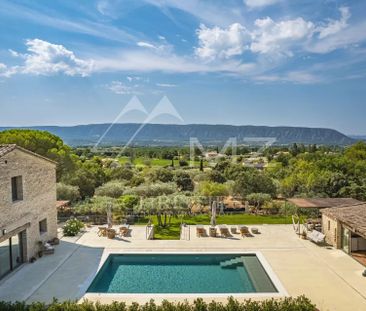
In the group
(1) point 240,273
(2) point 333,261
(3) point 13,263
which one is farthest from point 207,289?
(3) point 13,263

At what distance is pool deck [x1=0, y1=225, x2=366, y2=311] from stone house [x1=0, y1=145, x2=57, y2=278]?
81cm

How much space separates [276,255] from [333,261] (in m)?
2.46

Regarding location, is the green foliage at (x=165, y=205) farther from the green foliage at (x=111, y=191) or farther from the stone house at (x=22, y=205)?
the green foliage at (x=111, y=191)

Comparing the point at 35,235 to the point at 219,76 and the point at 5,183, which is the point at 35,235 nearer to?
the point at 5,183

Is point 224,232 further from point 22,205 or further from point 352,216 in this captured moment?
point 22,205

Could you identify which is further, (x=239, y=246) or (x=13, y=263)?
(x=239, y=246)

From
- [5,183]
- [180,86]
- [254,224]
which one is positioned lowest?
[254,224]

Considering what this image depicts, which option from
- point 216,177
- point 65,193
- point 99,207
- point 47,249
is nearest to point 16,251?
point 47,249

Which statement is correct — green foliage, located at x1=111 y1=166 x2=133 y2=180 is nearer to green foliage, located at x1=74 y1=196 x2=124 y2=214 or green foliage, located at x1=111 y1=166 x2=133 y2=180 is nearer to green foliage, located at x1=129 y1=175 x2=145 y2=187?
green foliage, located at x1=129 y1=175 x2=145 y2=187

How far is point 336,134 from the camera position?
189 m

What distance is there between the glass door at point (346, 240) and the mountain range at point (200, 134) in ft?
338

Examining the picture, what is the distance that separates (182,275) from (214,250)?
282 centimetres

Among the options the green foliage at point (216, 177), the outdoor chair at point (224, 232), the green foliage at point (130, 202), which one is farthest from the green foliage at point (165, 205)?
the green foliage at point (216, 177)

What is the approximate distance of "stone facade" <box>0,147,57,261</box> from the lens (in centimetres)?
1400
